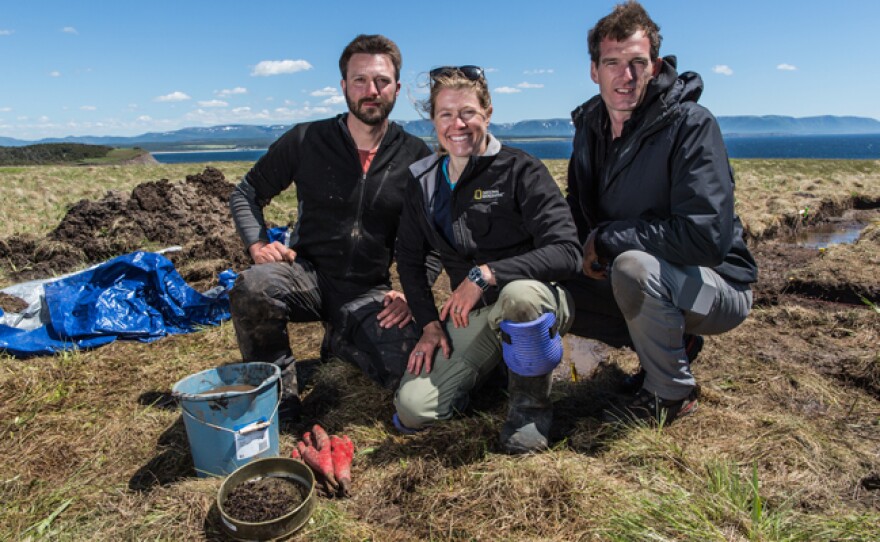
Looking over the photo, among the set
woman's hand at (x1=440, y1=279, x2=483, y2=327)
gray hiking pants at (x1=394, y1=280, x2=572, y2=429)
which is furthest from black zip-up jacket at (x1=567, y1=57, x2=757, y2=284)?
woman's hand at (x1=440, y1=279, x2=483, y2=327)

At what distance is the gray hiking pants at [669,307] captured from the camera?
9.54ft

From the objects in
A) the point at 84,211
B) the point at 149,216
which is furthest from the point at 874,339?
the point at 84,211

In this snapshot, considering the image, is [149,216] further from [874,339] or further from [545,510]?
[874,339]

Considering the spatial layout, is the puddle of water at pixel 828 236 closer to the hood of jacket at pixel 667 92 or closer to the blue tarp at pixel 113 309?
the hood of jacket at pixel 667 92

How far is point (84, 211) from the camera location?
884 centimetres

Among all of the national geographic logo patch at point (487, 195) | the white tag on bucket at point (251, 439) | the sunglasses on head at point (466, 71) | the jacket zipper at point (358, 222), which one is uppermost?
the sunglasses on head at point (466, 71)

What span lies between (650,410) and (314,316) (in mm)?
2381

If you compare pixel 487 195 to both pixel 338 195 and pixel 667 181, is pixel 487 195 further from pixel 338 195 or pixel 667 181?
pixel 338 195

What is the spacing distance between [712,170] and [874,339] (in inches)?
106

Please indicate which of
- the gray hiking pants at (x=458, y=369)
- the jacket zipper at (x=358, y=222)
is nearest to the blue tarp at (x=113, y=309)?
the jacket zipper at (x=358, y=222)

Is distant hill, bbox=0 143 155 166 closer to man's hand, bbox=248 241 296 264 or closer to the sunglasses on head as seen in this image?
man's hand, bbox=248 241 296 264

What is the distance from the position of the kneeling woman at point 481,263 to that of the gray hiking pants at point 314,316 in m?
0.36

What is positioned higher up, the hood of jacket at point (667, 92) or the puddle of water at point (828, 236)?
the hood of jacket at point (667, 92)

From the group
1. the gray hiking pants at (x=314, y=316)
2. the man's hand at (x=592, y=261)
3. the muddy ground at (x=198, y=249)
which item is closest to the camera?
the man's hand at (x=592, y=261)
